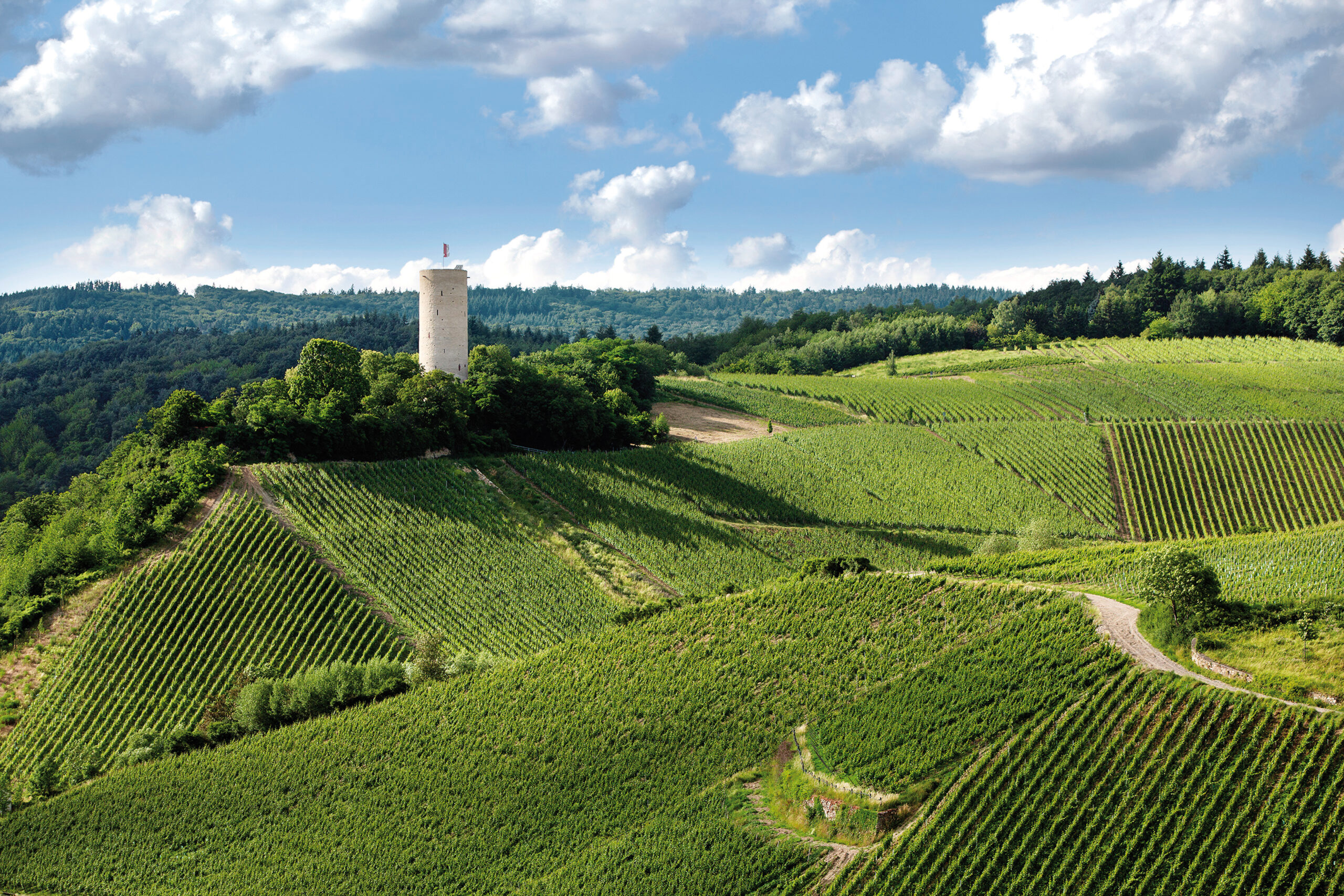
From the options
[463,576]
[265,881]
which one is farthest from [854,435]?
[265,881]

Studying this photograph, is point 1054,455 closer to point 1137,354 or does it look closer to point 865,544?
Result: point 865,544

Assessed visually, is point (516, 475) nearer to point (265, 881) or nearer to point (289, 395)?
point (289, 395)

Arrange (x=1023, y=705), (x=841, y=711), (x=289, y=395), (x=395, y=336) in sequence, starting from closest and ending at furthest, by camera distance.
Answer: (x=1023, y=705) → (x=841, y=711) → (x=289, y=395) → (x=395, y=336)

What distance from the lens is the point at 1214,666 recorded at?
28312mm

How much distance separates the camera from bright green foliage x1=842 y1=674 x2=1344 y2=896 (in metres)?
23.6

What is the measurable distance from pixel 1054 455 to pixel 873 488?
15448mm

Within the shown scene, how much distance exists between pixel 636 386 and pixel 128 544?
4867 centimetres

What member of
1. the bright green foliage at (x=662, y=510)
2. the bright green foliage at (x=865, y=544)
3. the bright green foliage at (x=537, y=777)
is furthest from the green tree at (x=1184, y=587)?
the bright green foliage at (x=865, y=544)

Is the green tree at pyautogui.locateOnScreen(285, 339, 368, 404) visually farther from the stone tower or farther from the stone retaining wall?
the stone retaining wall

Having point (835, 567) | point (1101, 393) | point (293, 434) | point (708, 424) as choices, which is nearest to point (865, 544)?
point (835, 567)

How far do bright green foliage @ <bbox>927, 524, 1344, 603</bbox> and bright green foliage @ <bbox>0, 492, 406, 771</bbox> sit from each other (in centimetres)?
2402

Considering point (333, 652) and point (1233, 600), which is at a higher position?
point (1233, 600)

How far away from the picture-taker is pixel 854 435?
2938 inches

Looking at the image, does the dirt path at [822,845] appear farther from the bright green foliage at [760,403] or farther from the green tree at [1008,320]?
the green tree at [1008,320]
